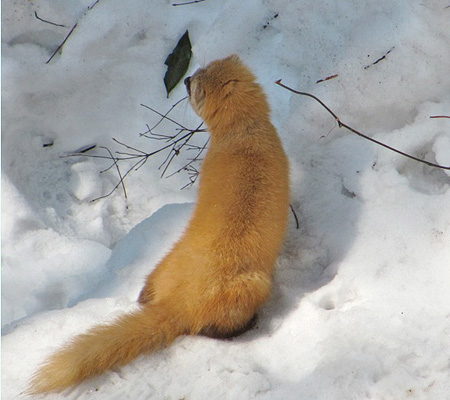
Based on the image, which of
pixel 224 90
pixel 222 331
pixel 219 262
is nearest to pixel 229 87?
pixel 224 90

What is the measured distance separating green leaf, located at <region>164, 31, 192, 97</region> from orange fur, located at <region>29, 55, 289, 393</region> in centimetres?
95

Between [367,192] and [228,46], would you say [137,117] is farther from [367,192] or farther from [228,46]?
[367,192]

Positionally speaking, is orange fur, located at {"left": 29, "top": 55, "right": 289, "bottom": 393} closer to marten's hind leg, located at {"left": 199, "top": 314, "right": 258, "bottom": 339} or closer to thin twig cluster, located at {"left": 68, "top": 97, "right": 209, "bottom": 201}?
marten's hind leg, located at {"left": 199, "top": 314, "right": 258, "bottom": 339}

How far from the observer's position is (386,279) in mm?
2791

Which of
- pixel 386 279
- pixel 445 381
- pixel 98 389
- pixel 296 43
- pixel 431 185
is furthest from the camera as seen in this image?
pixel 296 43

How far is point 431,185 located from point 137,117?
1975mm

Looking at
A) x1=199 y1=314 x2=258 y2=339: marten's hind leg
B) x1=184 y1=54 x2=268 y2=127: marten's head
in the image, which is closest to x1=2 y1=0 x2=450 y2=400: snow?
x1=199 y1=314 x2=258 y2=339: marten's hind leg

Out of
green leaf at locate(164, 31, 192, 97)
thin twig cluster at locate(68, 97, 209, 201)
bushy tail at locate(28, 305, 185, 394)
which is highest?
green leaf at locate(164, 31, 192, 97)

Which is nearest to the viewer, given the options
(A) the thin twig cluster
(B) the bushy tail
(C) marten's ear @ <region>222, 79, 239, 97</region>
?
(B) the bushy tail

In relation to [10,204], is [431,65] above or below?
above

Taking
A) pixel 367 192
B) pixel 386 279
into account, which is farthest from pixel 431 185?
pixel 386 279

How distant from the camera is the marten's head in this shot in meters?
3.12

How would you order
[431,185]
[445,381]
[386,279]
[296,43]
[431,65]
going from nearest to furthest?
[445,381]
[386,279]
[431,185]
[431,65]
[296,43]

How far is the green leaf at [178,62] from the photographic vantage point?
4.00 meters
